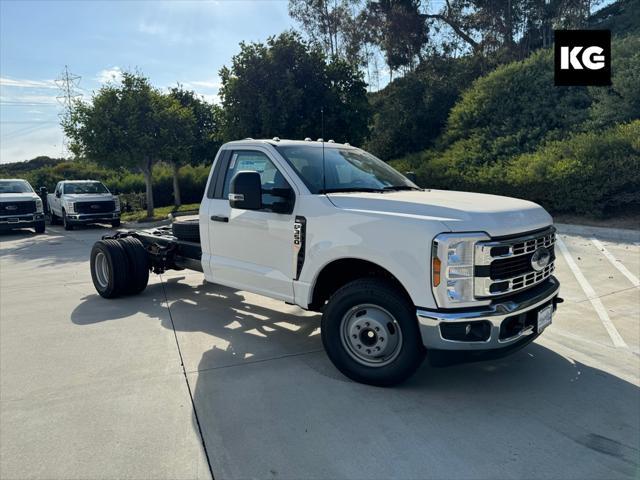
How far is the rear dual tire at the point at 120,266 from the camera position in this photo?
22.5 ft

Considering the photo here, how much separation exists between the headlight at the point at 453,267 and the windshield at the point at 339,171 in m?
1.39

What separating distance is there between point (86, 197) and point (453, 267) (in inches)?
680

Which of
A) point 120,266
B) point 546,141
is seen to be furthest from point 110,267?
point 546,141

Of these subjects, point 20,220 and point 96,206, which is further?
point 96,206

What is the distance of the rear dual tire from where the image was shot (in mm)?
6859

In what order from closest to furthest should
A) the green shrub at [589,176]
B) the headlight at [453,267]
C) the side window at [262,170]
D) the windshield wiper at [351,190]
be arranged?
the headlight at [453,267] < the windshield wiper at [351,190] < the side window at [262,170] < the green shrub at [589,176]

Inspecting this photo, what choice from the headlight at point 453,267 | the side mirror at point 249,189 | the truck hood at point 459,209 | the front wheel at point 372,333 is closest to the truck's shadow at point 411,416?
the front wheel at point 372,333

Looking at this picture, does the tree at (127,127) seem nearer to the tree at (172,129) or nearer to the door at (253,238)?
the tree at (172,129)

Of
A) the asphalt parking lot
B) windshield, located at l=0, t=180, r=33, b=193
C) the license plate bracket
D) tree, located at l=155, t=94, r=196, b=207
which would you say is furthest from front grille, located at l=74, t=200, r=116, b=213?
the license plate bracket

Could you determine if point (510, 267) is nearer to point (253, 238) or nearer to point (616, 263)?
point (253, 238)

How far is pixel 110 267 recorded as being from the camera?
6859mm

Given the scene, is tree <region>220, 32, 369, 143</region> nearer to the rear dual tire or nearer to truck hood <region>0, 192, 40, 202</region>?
truck hood <region>0, 192, 40, 202</region>

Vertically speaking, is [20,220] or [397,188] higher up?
[397,188]

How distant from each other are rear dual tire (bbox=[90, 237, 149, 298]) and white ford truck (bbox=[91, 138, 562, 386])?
6.56 ft
